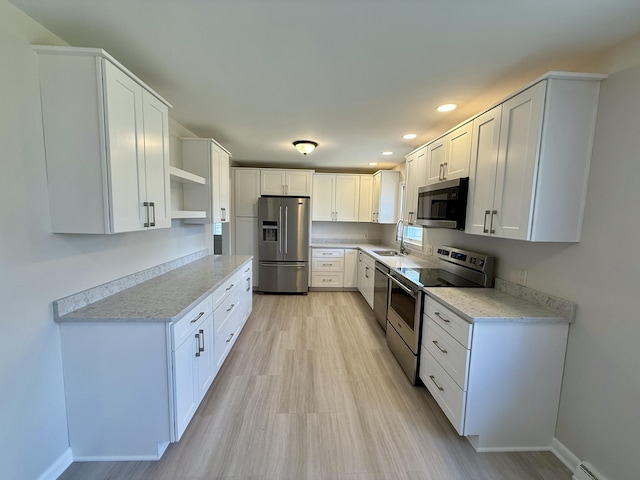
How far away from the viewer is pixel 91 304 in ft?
5.39

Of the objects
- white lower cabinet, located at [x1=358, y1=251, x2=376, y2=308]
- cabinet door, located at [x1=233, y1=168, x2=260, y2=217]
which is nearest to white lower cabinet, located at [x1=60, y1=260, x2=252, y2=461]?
white lower cabinet, located at [x1=358, y1=251, x2=376, y2=308]

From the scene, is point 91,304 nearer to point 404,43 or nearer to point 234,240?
point 404,43

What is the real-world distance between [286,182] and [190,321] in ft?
11.9

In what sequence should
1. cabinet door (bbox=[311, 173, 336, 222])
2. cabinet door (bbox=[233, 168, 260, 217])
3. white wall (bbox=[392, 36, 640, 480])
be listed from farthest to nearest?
1. cabinet door (bbox=[311, 173, 336, 222])
2. cabinet door (bbox=[233, 168, 260, 217])
3. white wall (bbox=[392, 36, 640, 480])

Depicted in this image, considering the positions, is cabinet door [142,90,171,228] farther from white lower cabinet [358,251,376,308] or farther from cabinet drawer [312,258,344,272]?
cabinet drawer [312,258,344,272]

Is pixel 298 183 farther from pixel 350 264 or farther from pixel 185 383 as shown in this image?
pixel 185 383

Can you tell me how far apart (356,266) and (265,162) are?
8.77 feet

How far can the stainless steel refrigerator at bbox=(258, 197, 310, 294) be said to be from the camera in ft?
15.3

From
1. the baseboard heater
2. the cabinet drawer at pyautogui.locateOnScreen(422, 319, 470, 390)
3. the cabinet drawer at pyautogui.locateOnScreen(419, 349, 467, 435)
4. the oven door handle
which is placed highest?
the oven door handle

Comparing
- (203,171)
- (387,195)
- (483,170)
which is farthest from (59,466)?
(387,195)

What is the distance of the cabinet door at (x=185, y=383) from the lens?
1560mm

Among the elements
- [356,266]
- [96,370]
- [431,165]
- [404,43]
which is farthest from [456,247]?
[96,370]

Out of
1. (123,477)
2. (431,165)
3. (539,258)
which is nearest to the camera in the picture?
(123,477)

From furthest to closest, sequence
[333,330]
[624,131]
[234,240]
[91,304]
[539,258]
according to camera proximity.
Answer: [234,240]
[333,330]
[539,258]
[91,304]
[624,131]
